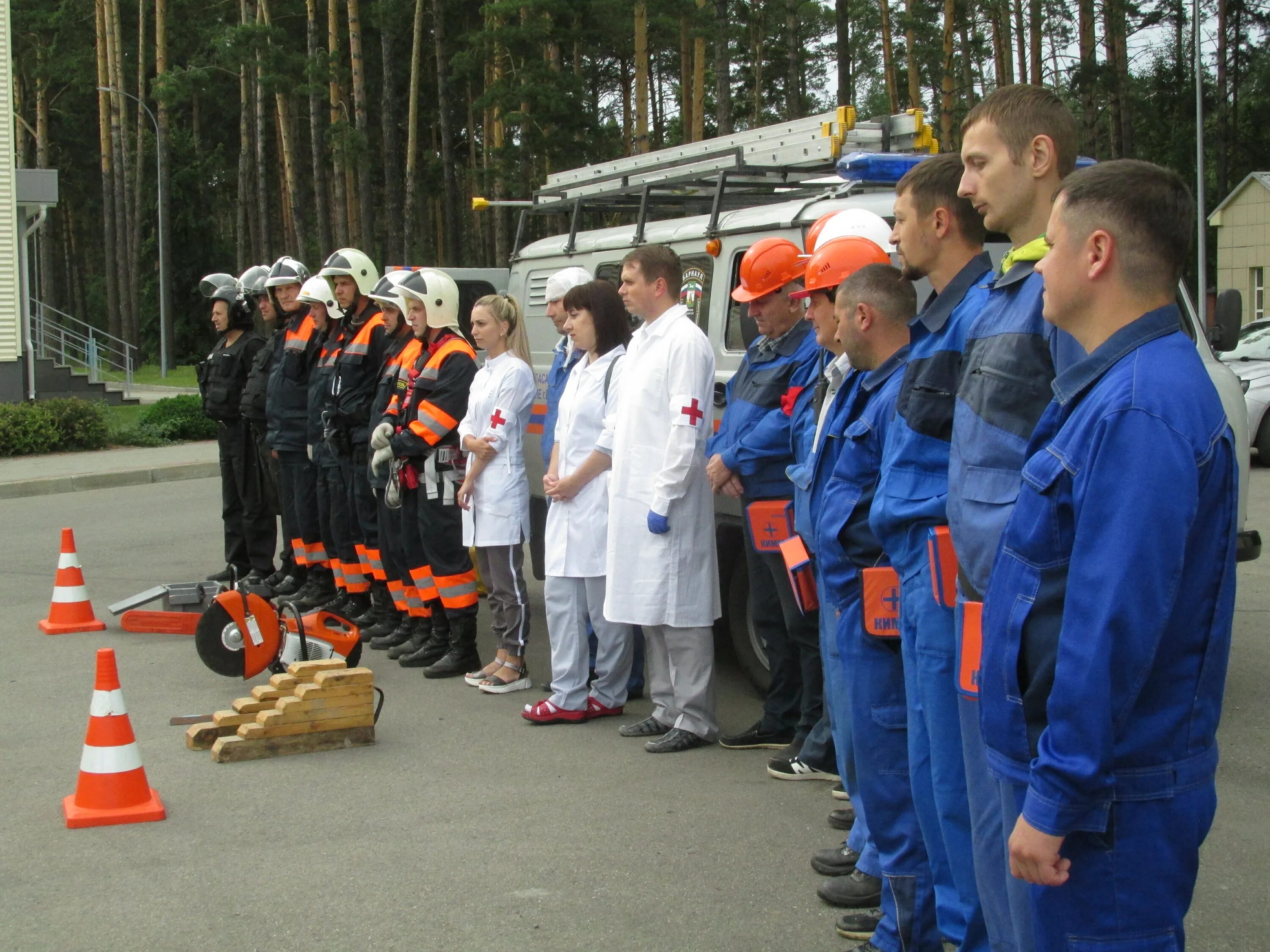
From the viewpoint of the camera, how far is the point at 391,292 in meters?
8.16

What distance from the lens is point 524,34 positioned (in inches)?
1189

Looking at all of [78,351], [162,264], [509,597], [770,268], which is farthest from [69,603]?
[162,264]

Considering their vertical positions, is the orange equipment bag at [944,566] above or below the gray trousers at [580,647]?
above

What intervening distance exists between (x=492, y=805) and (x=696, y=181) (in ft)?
13.7

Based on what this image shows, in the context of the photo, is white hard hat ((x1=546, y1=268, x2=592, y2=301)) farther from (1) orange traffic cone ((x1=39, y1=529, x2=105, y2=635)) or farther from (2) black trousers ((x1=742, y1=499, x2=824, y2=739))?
(1) orange traffic cone ((x1=39, y1=529, x2=105, y2=635))

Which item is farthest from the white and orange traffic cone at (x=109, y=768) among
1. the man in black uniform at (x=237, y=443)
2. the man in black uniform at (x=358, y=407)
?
the man in black uniform at (x=237, y=443)

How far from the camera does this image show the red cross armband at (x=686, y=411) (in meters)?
5.83

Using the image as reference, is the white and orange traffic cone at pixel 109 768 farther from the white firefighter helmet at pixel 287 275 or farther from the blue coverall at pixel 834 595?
the white firefighter helmet at pixel 287 275

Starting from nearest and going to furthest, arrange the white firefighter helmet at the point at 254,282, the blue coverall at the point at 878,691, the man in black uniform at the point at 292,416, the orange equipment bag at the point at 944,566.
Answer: the orange equipment bag at the point at 944,566 → the blue coverall at the point at 878,691 → the man in black uniform at the point at 292,416 → the white firefighter helmet at the point at 254,282

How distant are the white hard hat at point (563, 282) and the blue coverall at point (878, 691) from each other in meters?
3.91

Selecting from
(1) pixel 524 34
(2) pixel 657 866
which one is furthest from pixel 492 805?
(1) pixel 524 34

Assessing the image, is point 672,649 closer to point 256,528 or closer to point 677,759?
point 677,759

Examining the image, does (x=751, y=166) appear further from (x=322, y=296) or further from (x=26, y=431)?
(x=26, y=431)

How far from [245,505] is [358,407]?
222cm
